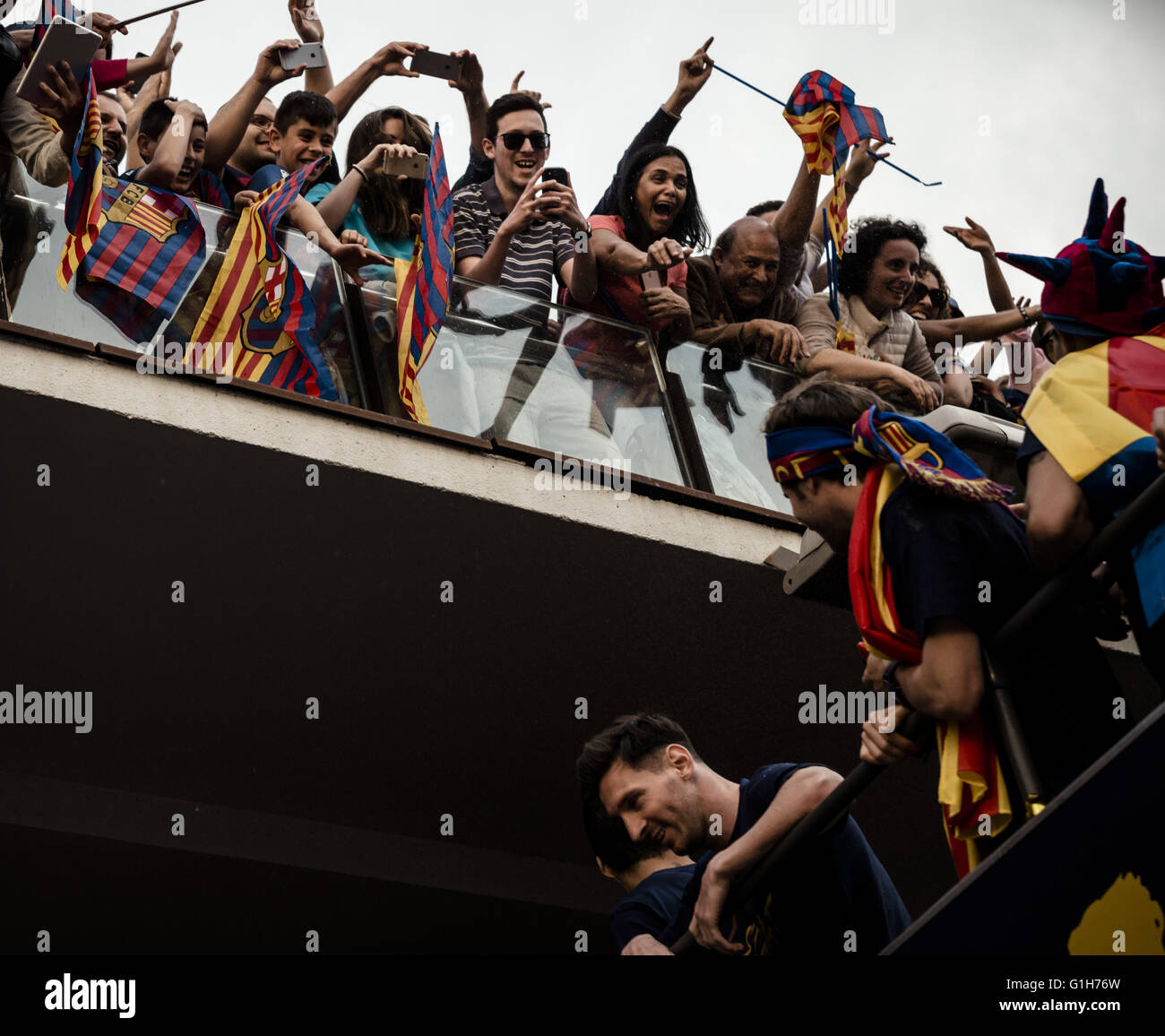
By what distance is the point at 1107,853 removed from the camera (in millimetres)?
3252

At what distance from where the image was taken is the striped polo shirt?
7156 mm

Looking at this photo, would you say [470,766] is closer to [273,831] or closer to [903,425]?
[273,831]

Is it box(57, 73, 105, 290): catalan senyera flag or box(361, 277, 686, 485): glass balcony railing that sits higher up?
box(57, 73, 105, 290): catalan senyera flag

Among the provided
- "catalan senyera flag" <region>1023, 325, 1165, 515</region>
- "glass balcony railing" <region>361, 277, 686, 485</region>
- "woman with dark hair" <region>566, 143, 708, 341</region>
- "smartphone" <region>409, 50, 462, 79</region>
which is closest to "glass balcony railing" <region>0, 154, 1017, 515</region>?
"glass balcony railing" <region>361, 277, 686, 485</region>

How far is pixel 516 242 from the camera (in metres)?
7.25

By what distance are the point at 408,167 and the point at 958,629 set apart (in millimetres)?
4347

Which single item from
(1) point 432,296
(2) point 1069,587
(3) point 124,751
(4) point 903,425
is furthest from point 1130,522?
(3) point 124,751

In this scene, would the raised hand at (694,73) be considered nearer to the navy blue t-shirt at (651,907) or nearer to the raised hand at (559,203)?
the raised hand at (559,203)

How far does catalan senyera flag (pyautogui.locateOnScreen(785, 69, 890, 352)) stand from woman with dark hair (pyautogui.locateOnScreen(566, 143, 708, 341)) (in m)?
0.63

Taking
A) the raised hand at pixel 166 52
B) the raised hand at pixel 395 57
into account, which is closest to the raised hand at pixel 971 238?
the raised hand at pixel 395 57

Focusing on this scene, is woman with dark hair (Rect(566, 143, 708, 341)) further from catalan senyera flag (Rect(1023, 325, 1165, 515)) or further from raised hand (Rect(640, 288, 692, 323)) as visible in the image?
catalan senyera flag (Rect(1023, 325, 1165, 515))

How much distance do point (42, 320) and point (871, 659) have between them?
3434 millimetres

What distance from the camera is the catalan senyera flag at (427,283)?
6.56 metres

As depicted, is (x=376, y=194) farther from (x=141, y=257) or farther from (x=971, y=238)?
(x=971, y=238)
